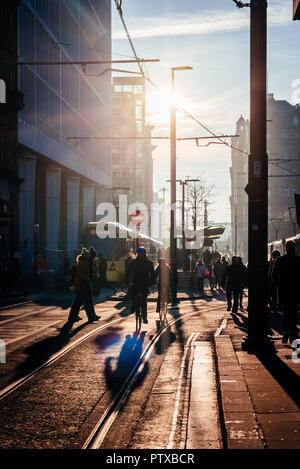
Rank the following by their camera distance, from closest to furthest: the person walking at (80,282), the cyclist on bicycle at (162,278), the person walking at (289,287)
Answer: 1. the person walking at (289,287)
2. the person walking at (80,282)
3. the cyclist on bicycle at (162,278)

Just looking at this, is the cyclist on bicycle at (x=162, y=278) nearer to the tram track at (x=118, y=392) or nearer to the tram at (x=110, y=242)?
the tram track at (x=118, y=392)

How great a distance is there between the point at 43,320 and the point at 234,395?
962 centimetres

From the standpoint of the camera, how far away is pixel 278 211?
119562 mm

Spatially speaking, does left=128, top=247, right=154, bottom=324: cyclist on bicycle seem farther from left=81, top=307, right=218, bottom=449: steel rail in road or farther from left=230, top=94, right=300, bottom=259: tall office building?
left=230, top=94, right=300, bottom=259: tall office building

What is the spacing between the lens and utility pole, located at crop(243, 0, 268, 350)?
384 inches

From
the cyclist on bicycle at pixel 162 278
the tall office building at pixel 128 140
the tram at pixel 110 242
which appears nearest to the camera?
the cyclist on bicycle at pixel 162 278

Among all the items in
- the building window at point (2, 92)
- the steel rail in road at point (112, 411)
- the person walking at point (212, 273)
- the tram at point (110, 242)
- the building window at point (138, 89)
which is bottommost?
the steel rail in road at point (112, 411)

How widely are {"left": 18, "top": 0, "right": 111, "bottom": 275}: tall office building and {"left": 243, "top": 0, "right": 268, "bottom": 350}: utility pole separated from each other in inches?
829

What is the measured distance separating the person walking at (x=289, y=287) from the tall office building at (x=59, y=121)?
20608mm

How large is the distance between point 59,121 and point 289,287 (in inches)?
1418

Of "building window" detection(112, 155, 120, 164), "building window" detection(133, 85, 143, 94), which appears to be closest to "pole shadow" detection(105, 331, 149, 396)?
"building window" detection(112, 155, 120, 164)

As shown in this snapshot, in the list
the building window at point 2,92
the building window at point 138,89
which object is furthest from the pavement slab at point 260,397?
the building window at point 138,89

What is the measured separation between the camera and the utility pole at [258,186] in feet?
32.0

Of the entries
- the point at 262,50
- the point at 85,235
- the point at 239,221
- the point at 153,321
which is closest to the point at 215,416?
the point at 262,50
